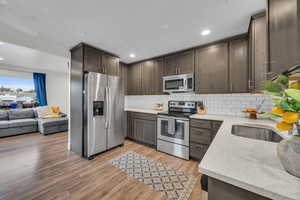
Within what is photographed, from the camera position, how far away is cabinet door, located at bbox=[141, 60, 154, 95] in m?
3.31

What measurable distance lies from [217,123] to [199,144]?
1.80 feet

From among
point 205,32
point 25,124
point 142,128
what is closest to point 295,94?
point 205,32

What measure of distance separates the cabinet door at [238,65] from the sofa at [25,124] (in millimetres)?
5523

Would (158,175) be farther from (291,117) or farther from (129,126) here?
(291,117)

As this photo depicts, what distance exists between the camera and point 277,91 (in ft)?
1.96

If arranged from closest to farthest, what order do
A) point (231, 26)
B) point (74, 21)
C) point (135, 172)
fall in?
point (74, 21), point (231, 26), point (135, 172)

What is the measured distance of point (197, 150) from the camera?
2.29 meters

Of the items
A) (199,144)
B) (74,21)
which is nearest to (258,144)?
(199,144)

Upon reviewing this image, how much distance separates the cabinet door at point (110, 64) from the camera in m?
2.83

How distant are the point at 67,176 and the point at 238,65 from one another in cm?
360

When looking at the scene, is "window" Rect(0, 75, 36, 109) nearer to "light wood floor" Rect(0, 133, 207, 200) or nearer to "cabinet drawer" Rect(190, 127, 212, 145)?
"light wood floor" Rect(0, 133, 207, 200)

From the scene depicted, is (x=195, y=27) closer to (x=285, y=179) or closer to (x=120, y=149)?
(x=285, y=179)

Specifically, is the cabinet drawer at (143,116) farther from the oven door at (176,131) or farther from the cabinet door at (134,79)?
the cabinet door at (134,79)

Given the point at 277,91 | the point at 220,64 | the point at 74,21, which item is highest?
the point at 74,21
